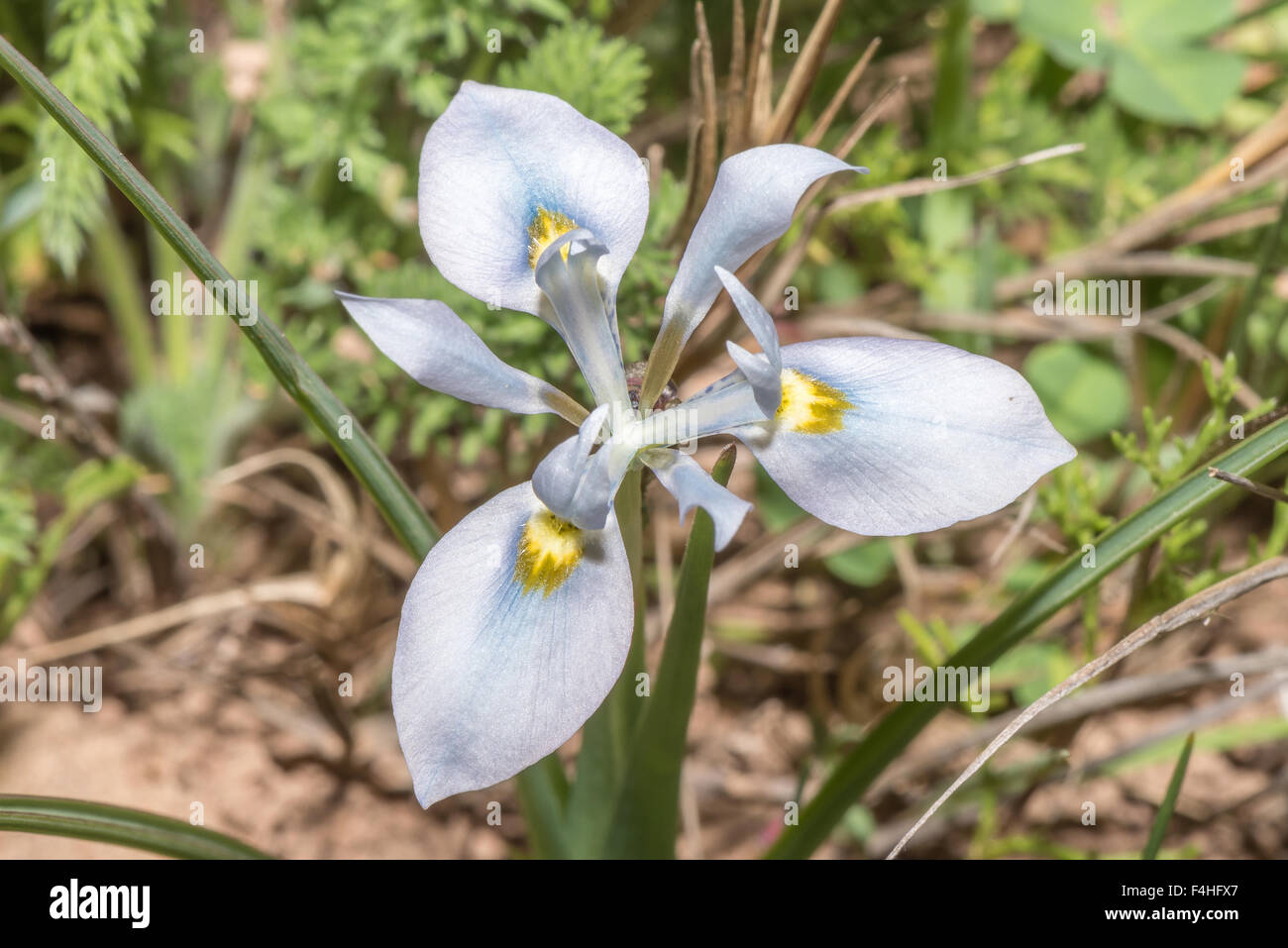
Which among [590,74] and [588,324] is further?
[590,74]

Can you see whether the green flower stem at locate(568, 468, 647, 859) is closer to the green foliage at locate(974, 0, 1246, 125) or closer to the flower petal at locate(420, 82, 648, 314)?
the flower petal at locate(420, 82, 648, 314)

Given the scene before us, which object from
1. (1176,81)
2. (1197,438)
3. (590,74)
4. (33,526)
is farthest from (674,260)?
(1176,81)

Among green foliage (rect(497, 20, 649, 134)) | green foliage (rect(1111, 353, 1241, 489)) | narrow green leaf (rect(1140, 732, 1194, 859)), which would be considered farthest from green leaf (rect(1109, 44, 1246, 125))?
narrow green leaf (rect(1140, 732, 1194, 859))

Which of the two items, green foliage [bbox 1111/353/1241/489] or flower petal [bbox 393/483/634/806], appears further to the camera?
green foliage [bbox 1111/353/1241/489]

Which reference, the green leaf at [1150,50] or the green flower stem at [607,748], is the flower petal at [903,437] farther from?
the green leaf at [1150,50]

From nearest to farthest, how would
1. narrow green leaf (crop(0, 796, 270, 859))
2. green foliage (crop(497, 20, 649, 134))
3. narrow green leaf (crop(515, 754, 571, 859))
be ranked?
1. narrow green leaf (crop(0, 796, 270, 859))
2. narrow green leaf (crop(515, 754, 571, 859))
3. green foliage (crop(497, 20, 649, 134))

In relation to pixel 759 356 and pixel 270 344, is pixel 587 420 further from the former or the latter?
pixel 270 344
